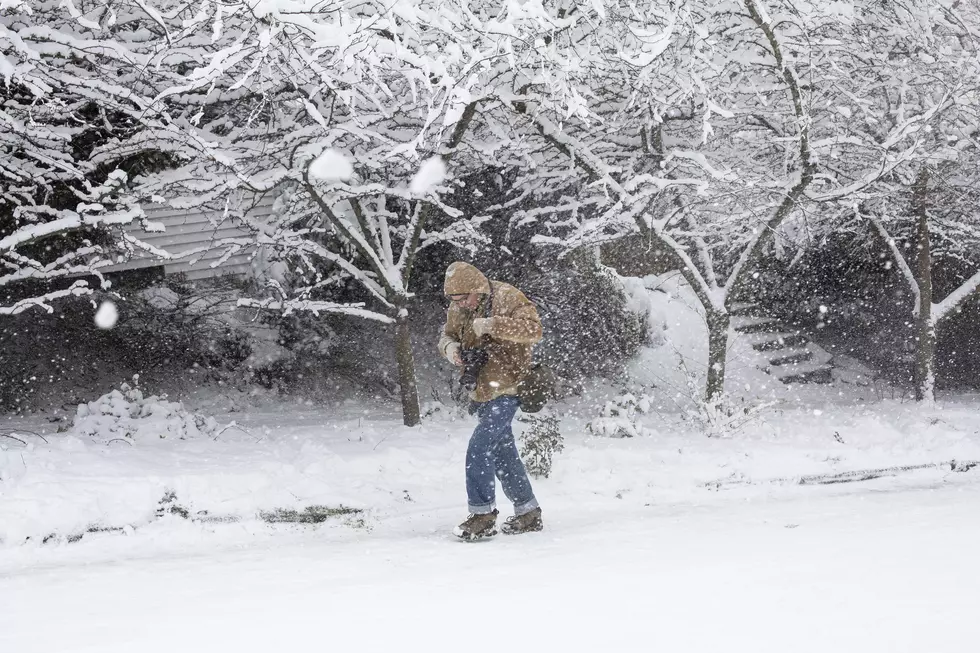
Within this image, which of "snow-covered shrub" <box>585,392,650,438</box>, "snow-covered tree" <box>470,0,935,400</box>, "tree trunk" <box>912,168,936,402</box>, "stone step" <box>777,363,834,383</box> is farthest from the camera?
"stone step" <box>777,363,834,383</box>

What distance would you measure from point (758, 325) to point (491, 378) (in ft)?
30.3

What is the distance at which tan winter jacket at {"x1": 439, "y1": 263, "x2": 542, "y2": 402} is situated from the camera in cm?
536

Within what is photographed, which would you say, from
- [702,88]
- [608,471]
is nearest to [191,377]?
[608,471]

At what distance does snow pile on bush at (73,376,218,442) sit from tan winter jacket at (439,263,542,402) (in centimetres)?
395

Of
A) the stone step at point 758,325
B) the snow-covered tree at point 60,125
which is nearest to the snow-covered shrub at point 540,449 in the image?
the snow-covered tree at point 60,125

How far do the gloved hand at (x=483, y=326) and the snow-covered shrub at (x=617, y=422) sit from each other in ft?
11.1

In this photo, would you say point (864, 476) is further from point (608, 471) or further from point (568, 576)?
point (568, 576)

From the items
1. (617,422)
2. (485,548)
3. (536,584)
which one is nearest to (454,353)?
(485,548)

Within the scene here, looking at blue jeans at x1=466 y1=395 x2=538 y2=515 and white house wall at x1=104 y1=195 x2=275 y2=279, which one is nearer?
blue jeans at x1=466 y1=395 x2=538 y2=515

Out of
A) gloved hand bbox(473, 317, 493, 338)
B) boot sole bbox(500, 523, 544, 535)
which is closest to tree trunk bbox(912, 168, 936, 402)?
boot sole bbox(500, 523, 544, 535)

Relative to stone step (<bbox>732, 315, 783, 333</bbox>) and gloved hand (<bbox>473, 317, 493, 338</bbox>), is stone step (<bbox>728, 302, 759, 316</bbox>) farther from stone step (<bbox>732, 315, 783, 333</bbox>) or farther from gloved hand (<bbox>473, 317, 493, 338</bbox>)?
gloved hand (<bbox>473, 317, 493, 338</bbox>)

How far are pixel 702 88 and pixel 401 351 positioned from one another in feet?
12.7

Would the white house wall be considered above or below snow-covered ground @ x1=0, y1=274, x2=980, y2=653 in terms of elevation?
above

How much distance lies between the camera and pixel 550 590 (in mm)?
4238
